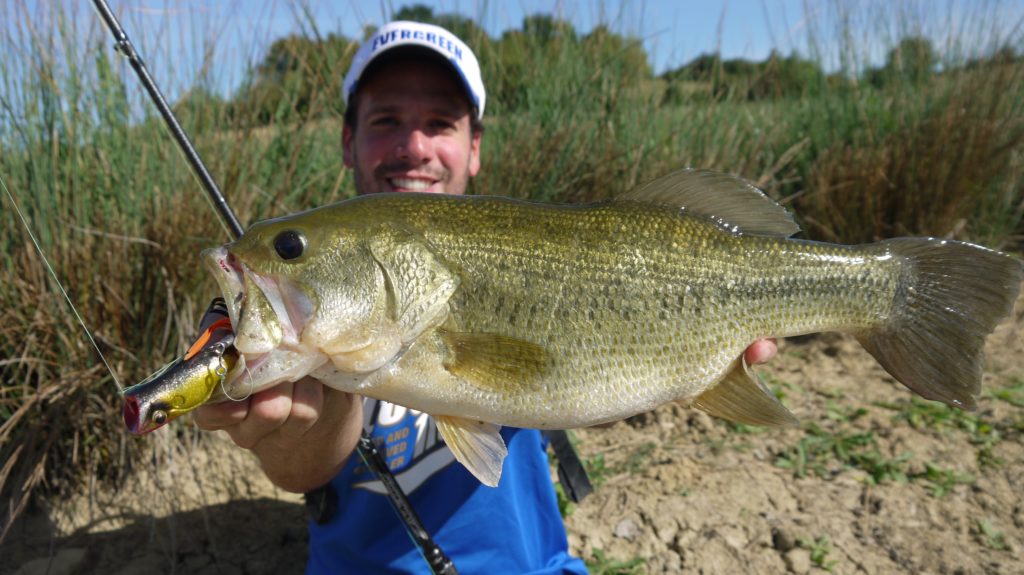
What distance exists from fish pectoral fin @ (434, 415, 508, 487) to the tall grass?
6.19 feet

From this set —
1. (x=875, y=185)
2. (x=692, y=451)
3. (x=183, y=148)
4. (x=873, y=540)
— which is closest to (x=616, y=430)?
(x=692, y=451)

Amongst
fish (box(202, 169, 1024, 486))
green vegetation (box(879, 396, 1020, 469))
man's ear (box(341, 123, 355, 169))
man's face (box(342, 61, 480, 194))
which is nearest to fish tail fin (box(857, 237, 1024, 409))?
fish (box(202, 169, 1024, 486))

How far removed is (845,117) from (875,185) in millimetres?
911

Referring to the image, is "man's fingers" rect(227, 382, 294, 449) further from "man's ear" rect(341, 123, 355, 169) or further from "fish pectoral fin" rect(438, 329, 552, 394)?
"man's ear" rect(341, 123, 355, 169)

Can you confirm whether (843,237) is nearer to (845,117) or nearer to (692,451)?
(845,117)

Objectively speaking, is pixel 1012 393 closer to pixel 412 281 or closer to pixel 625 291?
pixel 625 291

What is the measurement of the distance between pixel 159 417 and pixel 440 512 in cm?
127

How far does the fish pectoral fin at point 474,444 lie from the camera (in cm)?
162

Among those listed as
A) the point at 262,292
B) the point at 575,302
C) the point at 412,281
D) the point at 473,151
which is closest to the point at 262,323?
the point at 262,292

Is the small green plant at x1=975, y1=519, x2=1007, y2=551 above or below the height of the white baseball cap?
below

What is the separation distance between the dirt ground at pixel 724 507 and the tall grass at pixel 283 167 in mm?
256

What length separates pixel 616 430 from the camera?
4.09m

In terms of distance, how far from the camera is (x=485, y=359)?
5.02ft

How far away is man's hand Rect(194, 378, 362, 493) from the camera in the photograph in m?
1.58
